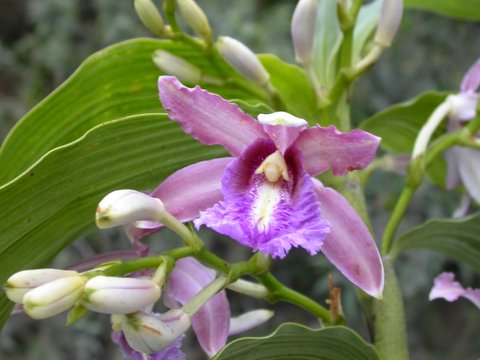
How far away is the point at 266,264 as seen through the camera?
63 cm

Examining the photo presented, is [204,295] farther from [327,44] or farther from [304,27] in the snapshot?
[327,44]

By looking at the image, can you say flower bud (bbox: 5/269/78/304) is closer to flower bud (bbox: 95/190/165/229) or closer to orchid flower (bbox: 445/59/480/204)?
flower bud (bbox: 95/190/165/229)

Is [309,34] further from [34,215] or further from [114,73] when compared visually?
[34,215]

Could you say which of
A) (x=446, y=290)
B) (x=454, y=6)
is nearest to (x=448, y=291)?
(x=446, y=290)

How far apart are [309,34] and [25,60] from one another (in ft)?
4.98

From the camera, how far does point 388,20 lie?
77cm

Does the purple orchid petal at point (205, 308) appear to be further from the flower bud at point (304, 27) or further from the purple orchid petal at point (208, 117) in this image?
the flower bud at point (304, 27)

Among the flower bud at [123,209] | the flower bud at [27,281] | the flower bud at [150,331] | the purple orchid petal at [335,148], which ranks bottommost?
the flower bud at [150,331]

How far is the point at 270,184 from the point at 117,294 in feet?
0.57

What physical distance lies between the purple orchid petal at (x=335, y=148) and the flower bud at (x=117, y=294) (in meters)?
0.16

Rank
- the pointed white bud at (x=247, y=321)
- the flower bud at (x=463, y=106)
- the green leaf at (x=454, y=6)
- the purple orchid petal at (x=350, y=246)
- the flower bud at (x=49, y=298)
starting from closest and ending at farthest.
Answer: the flower bud at (x=49, y=298) < the purple orchid petal at (x=350, y=246) < the pointed white bud at (x=247, y=321) < the flower bud at (x=463, y=106) < the green leaf at (x=454, y=6)

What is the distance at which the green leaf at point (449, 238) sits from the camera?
2.47ft

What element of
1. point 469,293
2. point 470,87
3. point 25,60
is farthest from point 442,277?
point 25,60

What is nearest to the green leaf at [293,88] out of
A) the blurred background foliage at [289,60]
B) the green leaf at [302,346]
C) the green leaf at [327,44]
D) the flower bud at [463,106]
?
the green leaf at [327,44]
